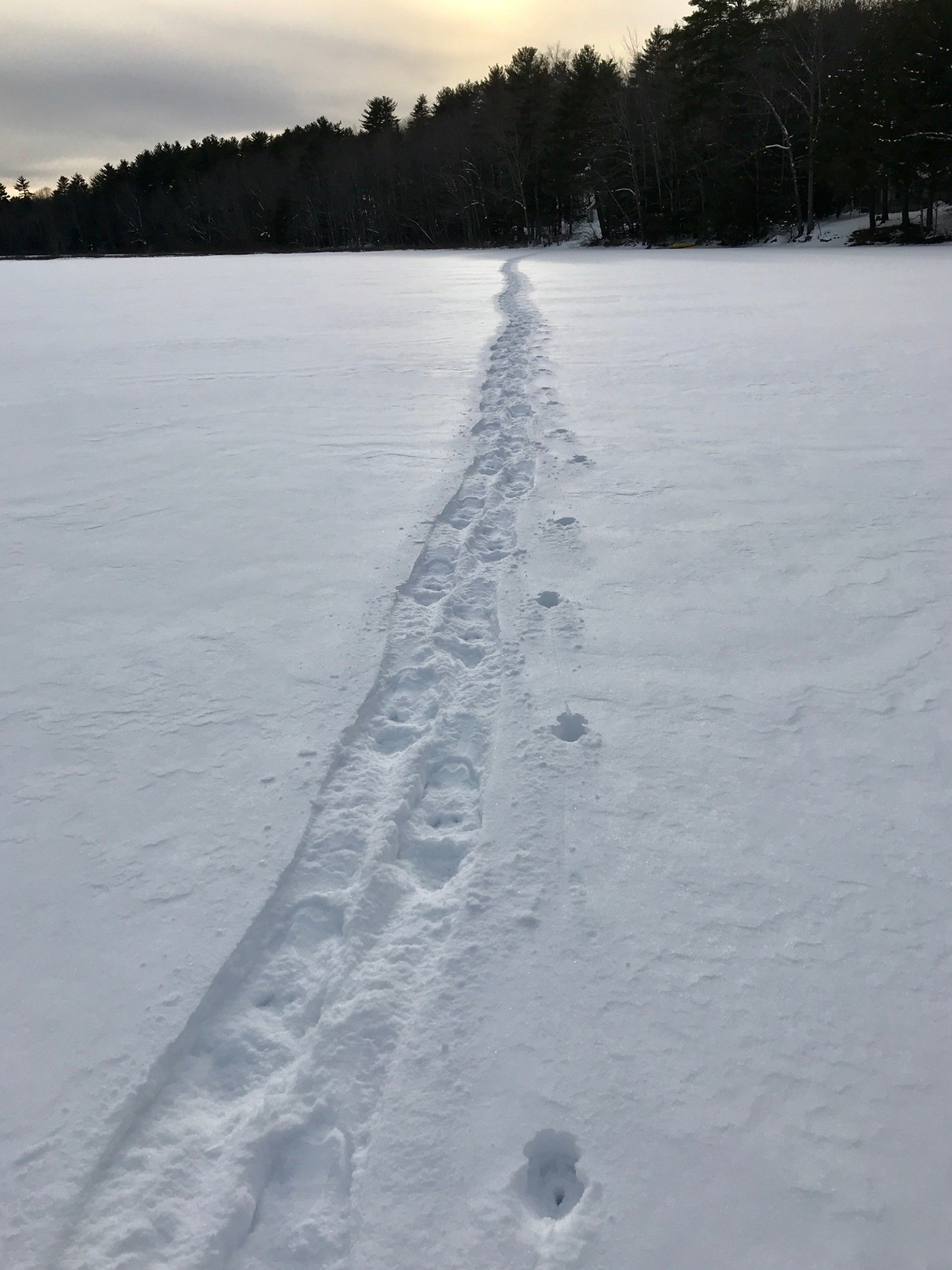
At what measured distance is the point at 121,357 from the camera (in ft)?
29.2

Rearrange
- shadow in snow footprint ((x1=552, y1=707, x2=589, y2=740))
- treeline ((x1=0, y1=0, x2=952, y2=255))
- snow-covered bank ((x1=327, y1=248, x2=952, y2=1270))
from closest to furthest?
snow-covered bank ((x1=327, y1=248, x2=952, y2=1270)) → shadow in snow footprint ((x1=552, y1=707, x2=589, y2=740)) → treeline ((x1=0, y1=0, x2=952, y2=255))

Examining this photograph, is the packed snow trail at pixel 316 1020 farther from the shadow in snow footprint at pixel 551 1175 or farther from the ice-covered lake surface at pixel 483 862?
the shadow in snow footprint at pixel 551 1175

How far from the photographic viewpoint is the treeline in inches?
937

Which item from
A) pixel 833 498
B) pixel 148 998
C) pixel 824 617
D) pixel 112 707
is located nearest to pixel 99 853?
pixel 148 998

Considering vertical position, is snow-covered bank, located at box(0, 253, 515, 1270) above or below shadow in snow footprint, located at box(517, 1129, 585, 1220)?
above

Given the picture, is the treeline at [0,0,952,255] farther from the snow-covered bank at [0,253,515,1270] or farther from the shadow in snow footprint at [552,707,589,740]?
the shadow in snow footprint at [552,707,589,740]

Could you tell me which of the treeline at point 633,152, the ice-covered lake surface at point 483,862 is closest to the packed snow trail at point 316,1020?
the ice-covered lake surface at point 483,862

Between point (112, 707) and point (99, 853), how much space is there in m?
0.71

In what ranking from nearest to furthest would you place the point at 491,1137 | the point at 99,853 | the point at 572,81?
the point at 491,1137 < the point at 99,853 < the point at 572,81

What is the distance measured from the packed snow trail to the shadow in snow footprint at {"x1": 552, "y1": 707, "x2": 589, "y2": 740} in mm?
225

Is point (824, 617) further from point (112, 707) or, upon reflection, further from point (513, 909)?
point (112, 707)

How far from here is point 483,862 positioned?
6.86 feet

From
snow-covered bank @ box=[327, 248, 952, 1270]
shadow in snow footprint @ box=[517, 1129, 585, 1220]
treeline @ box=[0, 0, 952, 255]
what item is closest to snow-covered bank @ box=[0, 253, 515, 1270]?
snow-covered bank @ box=[327, 248, 952, 1270]

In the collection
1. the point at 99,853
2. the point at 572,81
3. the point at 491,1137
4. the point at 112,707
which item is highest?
the point at 572,81
